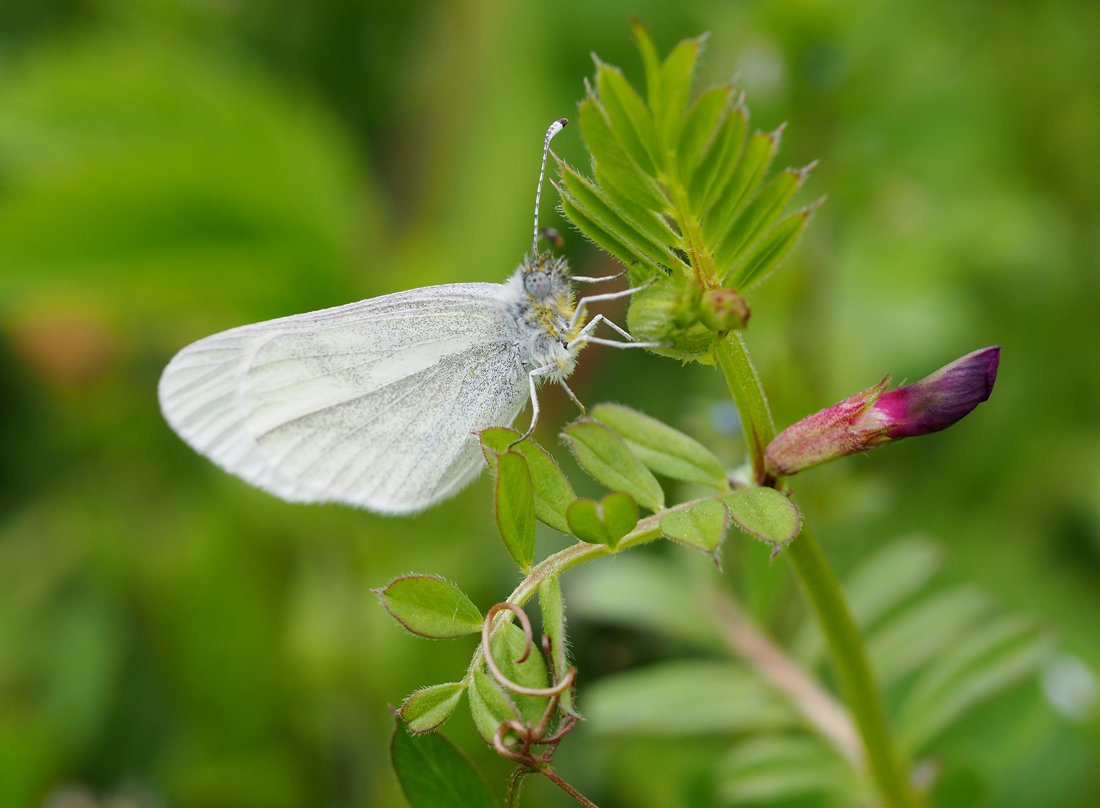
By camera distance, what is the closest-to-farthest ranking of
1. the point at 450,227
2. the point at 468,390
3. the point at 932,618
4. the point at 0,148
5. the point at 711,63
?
the point at 932,618 → the point at 468,390 → the point at 711,63 → the point at 0,148 → the point at 450,227

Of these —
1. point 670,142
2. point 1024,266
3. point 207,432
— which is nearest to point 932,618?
point 670,142

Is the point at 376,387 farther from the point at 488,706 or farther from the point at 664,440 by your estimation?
the point at 488,706

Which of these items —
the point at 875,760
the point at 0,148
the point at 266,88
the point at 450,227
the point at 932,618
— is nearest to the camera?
the point at 875,760

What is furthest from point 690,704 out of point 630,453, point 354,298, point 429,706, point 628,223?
point 354,298

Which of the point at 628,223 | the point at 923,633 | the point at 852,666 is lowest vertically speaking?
the point at 923,633

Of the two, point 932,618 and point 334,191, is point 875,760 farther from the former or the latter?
point 334,191

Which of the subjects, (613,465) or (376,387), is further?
(376,387)
